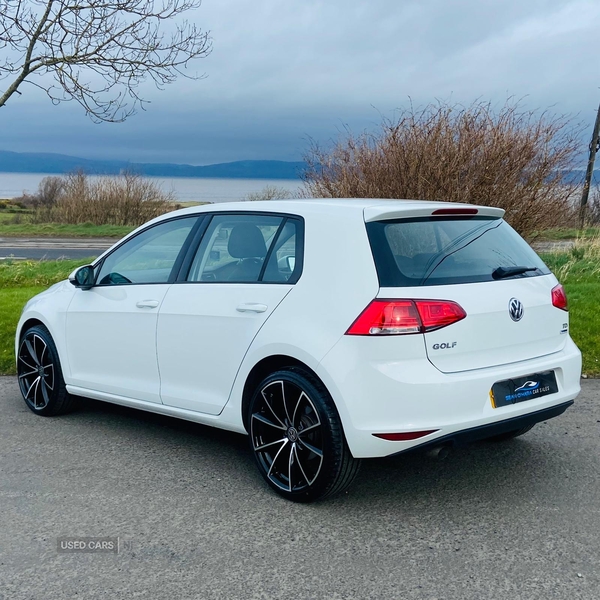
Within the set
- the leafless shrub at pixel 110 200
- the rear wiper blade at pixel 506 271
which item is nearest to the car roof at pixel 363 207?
the rear wiper blade at pixel 506 271

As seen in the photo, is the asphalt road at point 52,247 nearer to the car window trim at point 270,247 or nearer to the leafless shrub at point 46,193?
the leafless shrub at point 46,193

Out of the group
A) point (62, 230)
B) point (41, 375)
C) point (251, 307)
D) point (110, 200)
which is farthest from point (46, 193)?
point (251, 307)

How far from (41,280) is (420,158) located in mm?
7225

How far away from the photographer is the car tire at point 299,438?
4.09m

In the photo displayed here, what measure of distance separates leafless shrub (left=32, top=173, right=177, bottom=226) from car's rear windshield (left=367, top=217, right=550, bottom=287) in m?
28.0

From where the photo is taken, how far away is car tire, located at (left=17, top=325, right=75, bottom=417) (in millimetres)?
6082

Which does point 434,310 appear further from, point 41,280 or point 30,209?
point 30,209

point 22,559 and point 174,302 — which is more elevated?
point 174,302

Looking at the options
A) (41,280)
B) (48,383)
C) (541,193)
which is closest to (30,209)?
(41,280)

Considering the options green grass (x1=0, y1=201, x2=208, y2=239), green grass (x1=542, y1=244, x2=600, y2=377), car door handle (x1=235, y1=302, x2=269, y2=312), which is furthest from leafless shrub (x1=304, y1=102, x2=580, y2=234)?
green grass (x1=0, y1=201, x2=208, y2=239)

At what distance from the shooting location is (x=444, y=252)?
4.28m

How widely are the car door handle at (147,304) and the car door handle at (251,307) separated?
811 millimetres

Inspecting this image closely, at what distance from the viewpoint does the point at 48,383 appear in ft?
20.2

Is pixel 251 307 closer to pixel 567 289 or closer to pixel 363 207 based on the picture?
pixel 363 207
